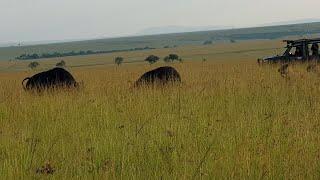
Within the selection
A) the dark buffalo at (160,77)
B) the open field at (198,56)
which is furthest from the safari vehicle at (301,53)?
the open field at (198,56)

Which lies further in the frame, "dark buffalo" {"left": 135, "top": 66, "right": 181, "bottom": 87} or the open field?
the open field

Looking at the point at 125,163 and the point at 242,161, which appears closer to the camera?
the point at 242,161

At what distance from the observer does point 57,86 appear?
15.7 m

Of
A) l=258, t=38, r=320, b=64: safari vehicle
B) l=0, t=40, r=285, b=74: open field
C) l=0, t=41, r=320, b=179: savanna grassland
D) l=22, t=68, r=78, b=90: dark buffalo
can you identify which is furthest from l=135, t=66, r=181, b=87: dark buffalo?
l=0, t=40, r=285, b=74: open field

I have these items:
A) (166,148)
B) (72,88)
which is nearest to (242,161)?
(166,148)

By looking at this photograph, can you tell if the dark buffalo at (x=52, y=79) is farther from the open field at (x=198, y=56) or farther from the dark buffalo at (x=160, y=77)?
the open field at (x=198, y=56)

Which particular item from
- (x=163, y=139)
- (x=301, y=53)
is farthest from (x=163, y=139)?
(x=301, y=53)

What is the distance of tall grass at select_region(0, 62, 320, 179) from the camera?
5359 millimetres

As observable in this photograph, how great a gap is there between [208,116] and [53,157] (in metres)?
2.97

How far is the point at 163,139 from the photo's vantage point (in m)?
6.84

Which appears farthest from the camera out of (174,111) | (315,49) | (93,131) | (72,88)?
→ (315,49)

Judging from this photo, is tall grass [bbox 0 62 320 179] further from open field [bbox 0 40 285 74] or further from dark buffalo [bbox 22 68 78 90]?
open field [bbox 0 40 285 74]

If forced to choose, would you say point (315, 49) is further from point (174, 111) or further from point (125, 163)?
point (125, 163)

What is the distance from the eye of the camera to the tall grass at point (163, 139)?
5359 millimetres
